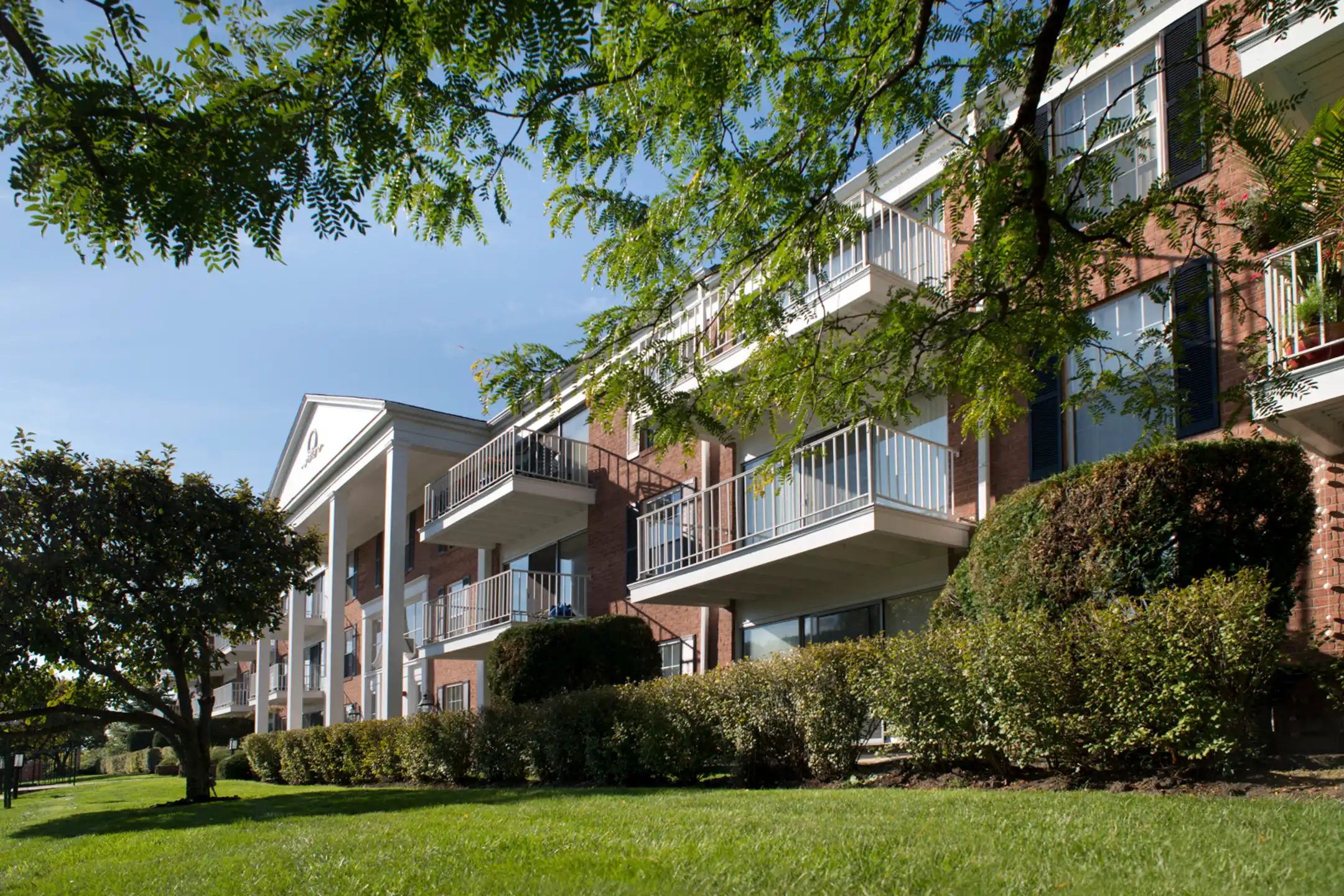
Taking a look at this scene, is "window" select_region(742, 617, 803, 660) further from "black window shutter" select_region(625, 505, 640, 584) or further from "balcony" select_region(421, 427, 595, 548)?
"balcony" select_region(421, 427, 595, 548)

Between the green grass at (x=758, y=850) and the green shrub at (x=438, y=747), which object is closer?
the green grass at (x=758, y=850)

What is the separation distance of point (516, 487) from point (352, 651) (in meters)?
16.7

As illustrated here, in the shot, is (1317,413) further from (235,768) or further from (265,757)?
(235,768)

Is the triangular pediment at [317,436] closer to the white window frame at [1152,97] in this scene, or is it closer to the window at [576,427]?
the window at [576,427]

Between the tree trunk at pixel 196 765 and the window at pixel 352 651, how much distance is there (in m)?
16.4

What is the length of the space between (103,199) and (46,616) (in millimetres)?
12457

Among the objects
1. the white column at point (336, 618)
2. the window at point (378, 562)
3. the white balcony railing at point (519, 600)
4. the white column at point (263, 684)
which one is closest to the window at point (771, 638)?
the white balcony railing at point (519, 600)

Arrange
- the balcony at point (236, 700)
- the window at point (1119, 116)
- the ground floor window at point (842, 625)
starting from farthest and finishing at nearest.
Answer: the balcony at point (236, 700) → the ground floor window at point (842, 625) → the window at point (1119, 116)

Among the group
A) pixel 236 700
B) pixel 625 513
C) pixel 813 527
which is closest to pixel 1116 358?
pixel 813 527

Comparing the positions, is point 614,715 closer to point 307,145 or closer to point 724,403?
point 724,403

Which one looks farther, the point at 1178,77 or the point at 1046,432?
the point at 1046,432

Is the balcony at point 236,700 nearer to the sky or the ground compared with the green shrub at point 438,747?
nearer to the ground

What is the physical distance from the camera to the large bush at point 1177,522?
8.97 meters

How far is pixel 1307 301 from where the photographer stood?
28.6 ft
